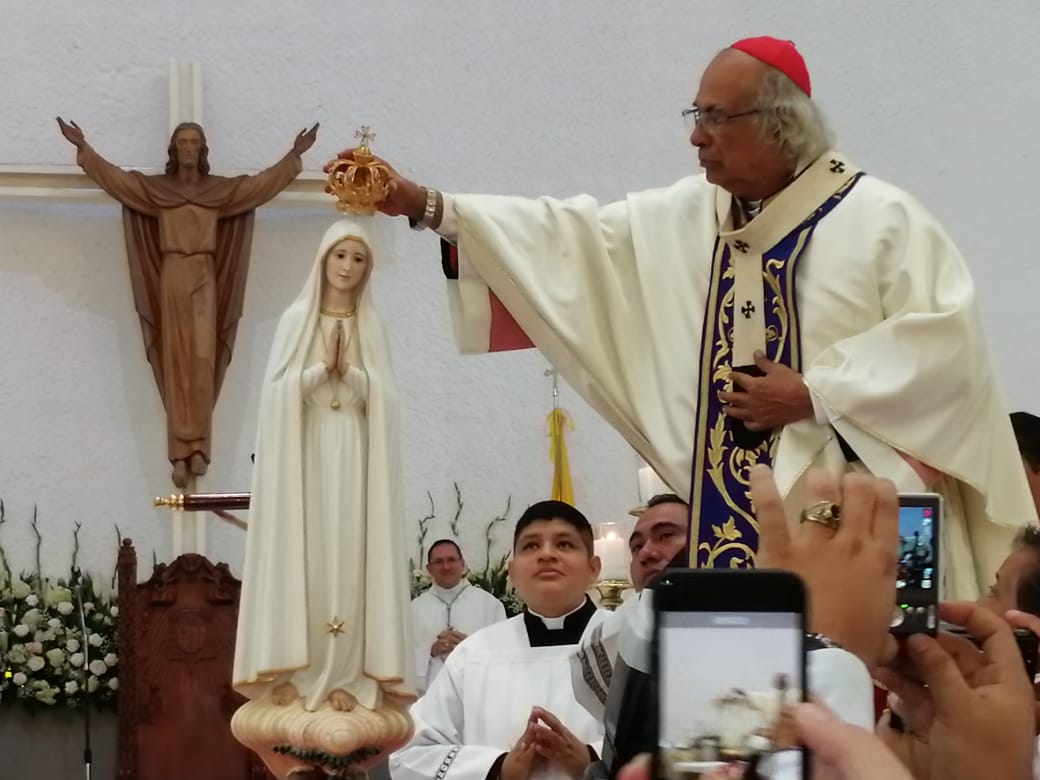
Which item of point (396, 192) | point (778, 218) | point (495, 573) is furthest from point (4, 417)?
point (778, 218)

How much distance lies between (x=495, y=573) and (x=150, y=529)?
5.82ft

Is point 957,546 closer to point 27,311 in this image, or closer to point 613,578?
point 613,578

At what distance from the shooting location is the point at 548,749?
4.04 m

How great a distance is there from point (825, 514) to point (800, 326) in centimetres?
213

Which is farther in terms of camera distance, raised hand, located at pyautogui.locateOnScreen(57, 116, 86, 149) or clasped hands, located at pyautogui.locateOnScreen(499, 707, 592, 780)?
raised hand, located at pyautogui.locateOnScreen(57, 116, 86, 149)

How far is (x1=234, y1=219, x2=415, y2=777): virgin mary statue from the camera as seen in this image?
4105 mm

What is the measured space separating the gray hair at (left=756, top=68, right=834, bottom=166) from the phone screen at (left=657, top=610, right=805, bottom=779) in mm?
2553

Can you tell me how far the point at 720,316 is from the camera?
A: 3738 millimetres

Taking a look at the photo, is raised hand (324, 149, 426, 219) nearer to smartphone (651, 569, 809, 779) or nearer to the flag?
smartphone (651, 569, 809, 779)

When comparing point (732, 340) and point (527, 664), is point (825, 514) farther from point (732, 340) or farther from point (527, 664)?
point (527, 664)

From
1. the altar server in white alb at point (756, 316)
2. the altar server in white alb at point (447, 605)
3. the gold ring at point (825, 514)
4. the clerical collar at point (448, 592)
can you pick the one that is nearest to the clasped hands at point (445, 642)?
the altar server in white alb at point (447, 605)

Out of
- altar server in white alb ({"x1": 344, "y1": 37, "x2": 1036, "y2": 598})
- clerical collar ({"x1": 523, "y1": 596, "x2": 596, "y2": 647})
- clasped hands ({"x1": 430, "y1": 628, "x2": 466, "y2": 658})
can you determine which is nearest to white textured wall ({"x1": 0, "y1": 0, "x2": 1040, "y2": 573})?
clasped hands ({"x1": 430, "y1": 628, "x2": 466, "y2": 658})

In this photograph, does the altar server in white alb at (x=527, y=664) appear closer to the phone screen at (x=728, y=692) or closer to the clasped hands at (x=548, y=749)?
the clasped hands at (x=548, y=749)

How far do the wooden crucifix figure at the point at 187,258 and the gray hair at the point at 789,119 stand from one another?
15.3ft
